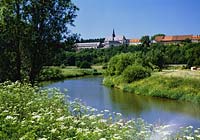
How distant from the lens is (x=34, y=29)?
1291 centimetres

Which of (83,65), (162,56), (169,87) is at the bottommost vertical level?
(83,65)

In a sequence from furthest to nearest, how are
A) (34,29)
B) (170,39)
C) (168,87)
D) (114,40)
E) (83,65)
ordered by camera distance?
(114,40) → (170,39) → (83,65) → (168,87) → (34,29)

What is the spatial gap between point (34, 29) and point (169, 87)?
22999 mm

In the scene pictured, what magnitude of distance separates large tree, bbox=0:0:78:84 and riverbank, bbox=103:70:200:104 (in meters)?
17.1

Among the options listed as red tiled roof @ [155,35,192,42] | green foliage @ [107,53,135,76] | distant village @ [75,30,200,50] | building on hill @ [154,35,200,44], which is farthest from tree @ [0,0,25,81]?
red tiled roof @ [155,35,192,42]

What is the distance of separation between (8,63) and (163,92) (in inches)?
832

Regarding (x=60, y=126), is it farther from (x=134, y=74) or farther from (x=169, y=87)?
(x=134, y=74)

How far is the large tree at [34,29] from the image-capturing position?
12688 millimetres

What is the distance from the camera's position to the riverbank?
3069 centimetres

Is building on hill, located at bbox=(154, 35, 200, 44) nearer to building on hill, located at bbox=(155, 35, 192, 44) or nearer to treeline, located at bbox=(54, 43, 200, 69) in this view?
building on hill, located at bbox=(155, 35, 192, 44)

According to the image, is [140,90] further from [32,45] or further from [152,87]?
[32,45]

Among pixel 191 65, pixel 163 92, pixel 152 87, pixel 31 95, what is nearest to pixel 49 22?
pixel 31 95

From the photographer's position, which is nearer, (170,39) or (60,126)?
(60,126)

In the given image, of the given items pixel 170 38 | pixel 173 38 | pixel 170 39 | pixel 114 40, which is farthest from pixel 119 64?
pixel 114 40
